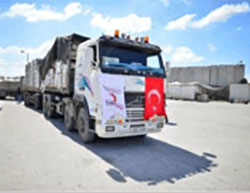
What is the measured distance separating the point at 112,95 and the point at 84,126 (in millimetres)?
1576

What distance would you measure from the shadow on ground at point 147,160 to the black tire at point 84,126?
7.7 inches

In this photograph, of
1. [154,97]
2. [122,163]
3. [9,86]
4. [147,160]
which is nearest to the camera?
[122,163]

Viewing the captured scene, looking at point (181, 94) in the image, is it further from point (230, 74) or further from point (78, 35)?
point (78, 35)

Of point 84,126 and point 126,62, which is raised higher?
point 126,62

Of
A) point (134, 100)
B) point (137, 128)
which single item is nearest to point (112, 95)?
point (134, 100)

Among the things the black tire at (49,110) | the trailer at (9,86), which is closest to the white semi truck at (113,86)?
the black tire at (49,110)

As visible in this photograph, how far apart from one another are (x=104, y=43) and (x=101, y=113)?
194 cm

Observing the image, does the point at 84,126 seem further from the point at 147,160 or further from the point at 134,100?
the point at 147,160

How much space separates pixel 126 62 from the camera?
5637 millimetres

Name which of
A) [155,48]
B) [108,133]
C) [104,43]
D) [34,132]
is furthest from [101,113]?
[34,132]

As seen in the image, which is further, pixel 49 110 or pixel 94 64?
pixel 49 110

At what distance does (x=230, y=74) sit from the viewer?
3322cm

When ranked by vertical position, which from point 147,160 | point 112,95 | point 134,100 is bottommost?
point 147,160

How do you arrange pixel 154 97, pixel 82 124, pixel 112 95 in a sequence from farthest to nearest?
pixel 82 124 → pixel 154 97 → pixel 112 95
